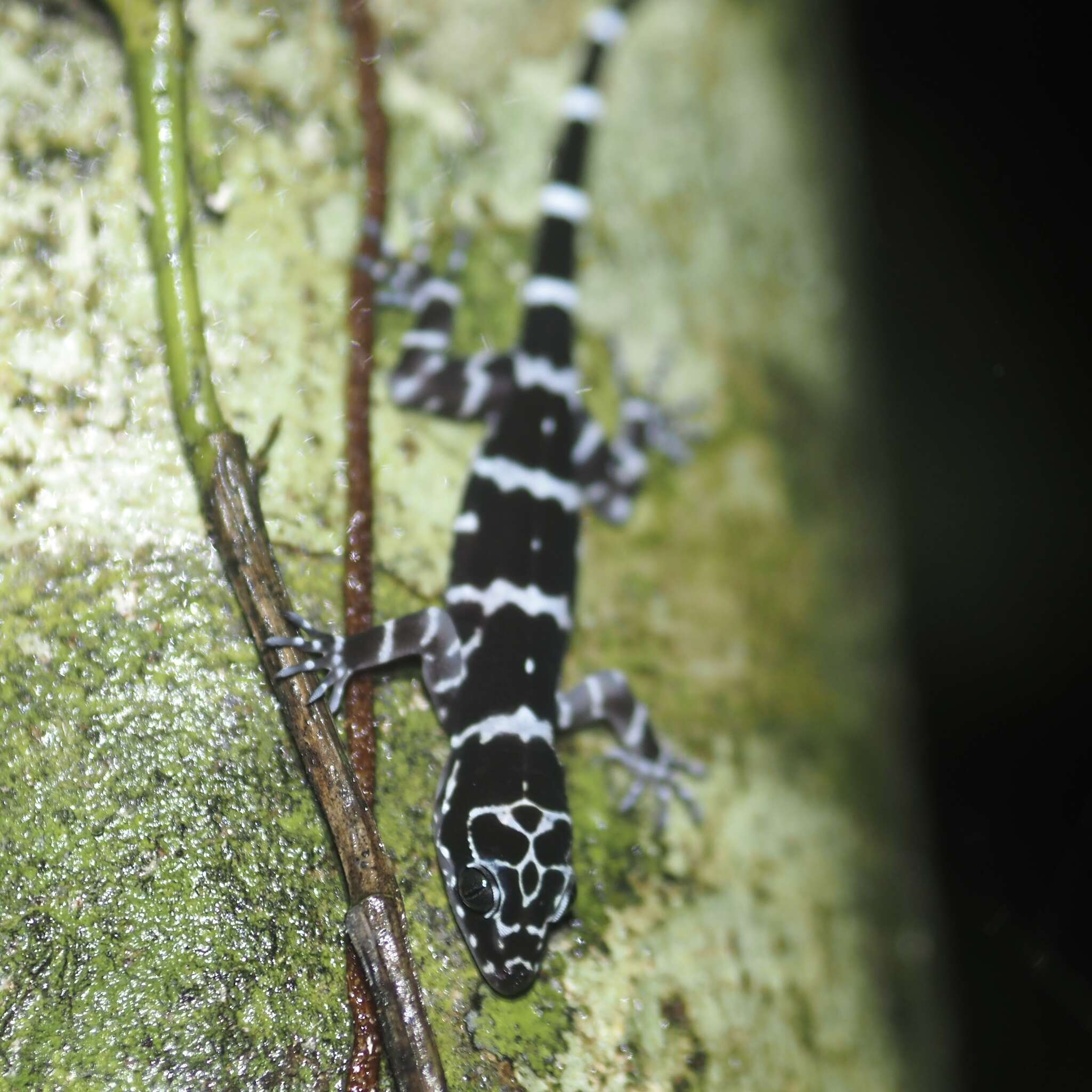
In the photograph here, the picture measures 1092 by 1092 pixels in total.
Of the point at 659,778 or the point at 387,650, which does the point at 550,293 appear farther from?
the point at 659,778

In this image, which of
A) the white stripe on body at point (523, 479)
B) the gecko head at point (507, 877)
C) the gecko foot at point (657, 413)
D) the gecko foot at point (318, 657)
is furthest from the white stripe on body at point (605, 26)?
the gecko head at point (507, 877)

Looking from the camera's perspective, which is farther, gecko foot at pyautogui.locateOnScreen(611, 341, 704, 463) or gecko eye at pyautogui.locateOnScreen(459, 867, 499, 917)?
gecko foot at pyautogui.locateOnScreen(611, 341, 704, 463)

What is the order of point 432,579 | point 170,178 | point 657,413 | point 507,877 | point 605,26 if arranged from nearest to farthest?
point 507,877 < point 170,178 < point 432,579 < point 657,413 < point 605,26

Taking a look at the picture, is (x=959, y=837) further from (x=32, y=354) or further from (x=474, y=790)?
(x=32, y=354)

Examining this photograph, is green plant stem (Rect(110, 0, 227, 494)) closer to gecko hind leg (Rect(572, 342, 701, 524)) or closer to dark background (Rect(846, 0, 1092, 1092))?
gecko hind leg (Rect(572, 342, 701, 524))

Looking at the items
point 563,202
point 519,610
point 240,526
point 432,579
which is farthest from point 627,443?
point 240,526

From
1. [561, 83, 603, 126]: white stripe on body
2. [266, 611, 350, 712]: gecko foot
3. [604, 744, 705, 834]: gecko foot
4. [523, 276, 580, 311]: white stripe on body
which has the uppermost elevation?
[561, 83, 603, 126]: white stripe on body

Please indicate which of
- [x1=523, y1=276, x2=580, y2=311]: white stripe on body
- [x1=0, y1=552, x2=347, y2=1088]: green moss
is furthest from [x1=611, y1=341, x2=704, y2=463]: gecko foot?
[x1=0, y1=552, x2=347, y2=1088]: green moss
